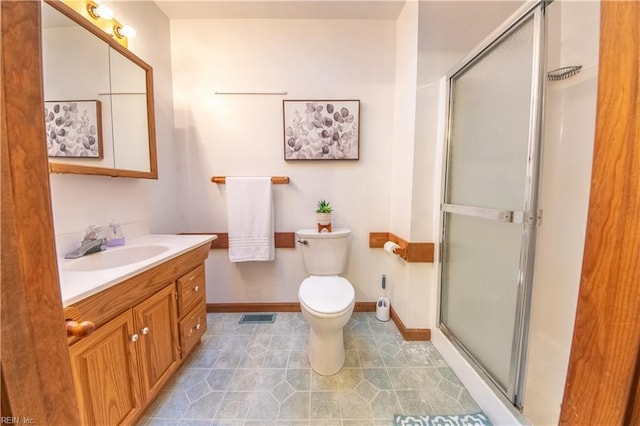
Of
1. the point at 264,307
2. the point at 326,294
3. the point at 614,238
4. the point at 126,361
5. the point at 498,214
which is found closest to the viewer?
the point at 614,238

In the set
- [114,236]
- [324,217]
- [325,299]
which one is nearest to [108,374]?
[114,236]

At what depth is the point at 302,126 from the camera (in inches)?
74.5

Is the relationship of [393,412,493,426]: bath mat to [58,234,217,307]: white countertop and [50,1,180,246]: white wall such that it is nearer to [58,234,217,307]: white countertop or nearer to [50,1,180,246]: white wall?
[58,234,217,307]: white countertop

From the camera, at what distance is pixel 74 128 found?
1.12 meters

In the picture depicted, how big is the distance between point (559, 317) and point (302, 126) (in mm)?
2059

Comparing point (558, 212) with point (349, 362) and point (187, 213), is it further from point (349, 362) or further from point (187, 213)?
point (187, 213)

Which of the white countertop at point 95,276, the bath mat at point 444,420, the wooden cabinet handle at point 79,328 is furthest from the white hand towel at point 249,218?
the wooden cabinet handle at point 79,328

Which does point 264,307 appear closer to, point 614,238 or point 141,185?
point 141,185

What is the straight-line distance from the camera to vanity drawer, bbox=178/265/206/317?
1.31m

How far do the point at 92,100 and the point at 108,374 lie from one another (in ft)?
4.30

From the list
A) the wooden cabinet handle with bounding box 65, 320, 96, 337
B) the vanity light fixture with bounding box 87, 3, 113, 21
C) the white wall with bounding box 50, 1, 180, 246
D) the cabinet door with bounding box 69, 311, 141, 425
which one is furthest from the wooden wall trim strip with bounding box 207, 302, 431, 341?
the vanity light fixture with bounding box 87, 3, 113, 21

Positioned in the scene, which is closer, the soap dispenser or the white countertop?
the white countertop

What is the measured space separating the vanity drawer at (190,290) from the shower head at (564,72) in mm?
2350

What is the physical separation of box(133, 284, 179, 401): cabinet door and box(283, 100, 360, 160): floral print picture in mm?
1312
